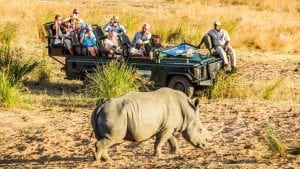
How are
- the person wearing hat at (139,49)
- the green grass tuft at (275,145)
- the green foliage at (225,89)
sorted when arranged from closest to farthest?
the green grass tuft at (275,145), the green foliage at (225,89), the person wearing hat at (139,49)

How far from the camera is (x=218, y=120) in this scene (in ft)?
42.2

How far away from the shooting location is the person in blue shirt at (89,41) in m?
17.0

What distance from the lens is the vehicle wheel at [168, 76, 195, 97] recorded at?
50.9 ft

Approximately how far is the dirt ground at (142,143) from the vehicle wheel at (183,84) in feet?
1.93

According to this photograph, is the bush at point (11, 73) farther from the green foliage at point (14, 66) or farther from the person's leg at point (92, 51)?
the person's leg at point (92, 51)

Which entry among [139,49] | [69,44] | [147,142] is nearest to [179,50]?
[139,49]

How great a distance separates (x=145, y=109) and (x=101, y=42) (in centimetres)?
709

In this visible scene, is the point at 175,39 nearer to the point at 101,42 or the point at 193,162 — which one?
the point at 101,42

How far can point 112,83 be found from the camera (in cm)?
Result: 1463

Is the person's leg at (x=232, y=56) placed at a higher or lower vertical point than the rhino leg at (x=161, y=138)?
higher

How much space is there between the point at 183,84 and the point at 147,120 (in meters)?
5.78

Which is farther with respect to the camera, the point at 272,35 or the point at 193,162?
the point at 272,35

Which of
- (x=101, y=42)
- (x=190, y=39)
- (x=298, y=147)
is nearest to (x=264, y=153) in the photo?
(x=298, y=147)

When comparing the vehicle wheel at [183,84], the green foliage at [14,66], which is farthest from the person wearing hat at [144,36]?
the green foliage at [14,66]
